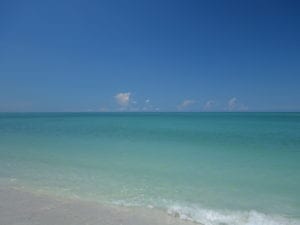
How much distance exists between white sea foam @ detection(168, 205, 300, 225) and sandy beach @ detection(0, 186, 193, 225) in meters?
0.31

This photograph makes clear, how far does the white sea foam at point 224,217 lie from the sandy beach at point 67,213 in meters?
0.31

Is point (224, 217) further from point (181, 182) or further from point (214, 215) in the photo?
point (181, 182)

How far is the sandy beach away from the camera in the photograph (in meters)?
4.08

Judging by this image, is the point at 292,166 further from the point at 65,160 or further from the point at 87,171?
the point at 65,160

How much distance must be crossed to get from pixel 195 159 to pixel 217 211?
582 cm

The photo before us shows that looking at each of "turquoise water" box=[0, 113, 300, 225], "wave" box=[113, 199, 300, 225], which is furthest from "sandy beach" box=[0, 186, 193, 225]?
"turquoise water" box=[0, 113, 300, 225]

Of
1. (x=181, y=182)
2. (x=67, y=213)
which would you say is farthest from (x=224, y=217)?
(x=67, y=213)

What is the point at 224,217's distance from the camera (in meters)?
4.66

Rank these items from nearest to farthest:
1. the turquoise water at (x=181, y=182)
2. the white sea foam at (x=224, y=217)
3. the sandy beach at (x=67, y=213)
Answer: the sandy beach at (x=67, y=213) < the white sea foam at (x=224, y=217) < the turquoise water at (x=181, y=182)

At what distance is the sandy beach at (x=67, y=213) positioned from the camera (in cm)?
408

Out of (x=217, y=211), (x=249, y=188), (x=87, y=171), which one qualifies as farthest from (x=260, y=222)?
(x=87, y=171)

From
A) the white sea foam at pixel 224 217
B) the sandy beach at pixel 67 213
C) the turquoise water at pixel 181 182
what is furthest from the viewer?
the turquoise water at pixel 181 182

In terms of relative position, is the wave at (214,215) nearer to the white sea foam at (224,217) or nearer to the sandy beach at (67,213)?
the white sea foam at (224,217)

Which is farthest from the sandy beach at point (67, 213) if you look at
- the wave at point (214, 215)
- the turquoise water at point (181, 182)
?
the turquoise water at point (181, 182)
